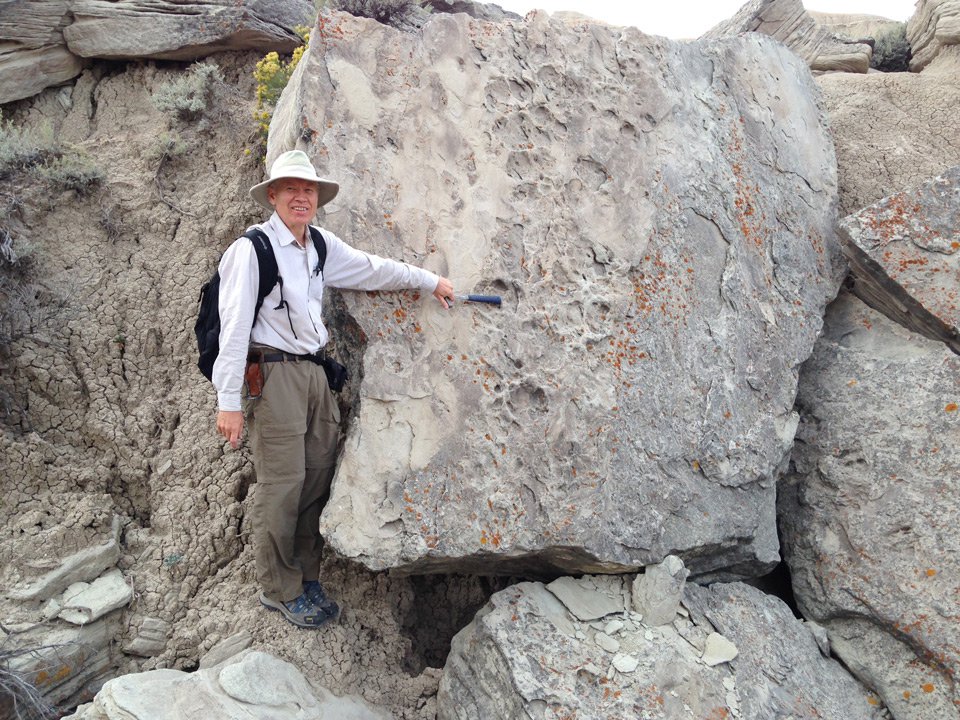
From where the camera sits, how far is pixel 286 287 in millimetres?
3537

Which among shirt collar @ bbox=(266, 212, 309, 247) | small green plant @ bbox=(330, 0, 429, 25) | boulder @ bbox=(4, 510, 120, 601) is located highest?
small green plant @ bbox=(330, 0, 429, 25)

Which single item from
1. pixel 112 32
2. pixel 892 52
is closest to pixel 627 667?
pixel 112 32

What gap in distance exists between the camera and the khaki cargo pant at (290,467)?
3.66 m

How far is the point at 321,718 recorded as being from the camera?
3.57 m

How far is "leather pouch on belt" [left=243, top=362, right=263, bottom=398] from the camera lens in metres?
3.59

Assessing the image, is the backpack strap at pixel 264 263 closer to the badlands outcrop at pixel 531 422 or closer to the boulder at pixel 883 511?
the badlands outcrop at pixel 531 422

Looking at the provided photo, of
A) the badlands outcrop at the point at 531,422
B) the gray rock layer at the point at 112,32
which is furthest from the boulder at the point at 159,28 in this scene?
the badlands outcrop at the point at 531,422

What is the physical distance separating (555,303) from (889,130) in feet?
11.8

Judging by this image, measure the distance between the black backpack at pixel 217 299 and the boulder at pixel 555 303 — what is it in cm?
49

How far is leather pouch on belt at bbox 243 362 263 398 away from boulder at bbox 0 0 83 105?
4.02 metres

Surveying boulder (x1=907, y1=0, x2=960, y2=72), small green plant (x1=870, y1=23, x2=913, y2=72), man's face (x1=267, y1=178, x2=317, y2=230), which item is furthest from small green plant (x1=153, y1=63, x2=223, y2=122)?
small green plant (x1=870, y1=23, x2=913, y2=72)

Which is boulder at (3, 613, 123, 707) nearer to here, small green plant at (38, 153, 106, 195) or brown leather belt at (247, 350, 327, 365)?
brown leather belt at (247, 350, 327, 365)

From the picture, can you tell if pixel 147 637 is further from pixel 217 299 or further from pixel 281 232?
pixel 281 232

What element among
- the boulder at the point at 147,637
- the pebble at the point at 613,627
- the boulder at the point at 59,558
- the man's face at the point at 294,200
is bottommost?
the boulder at the point at 147,637
